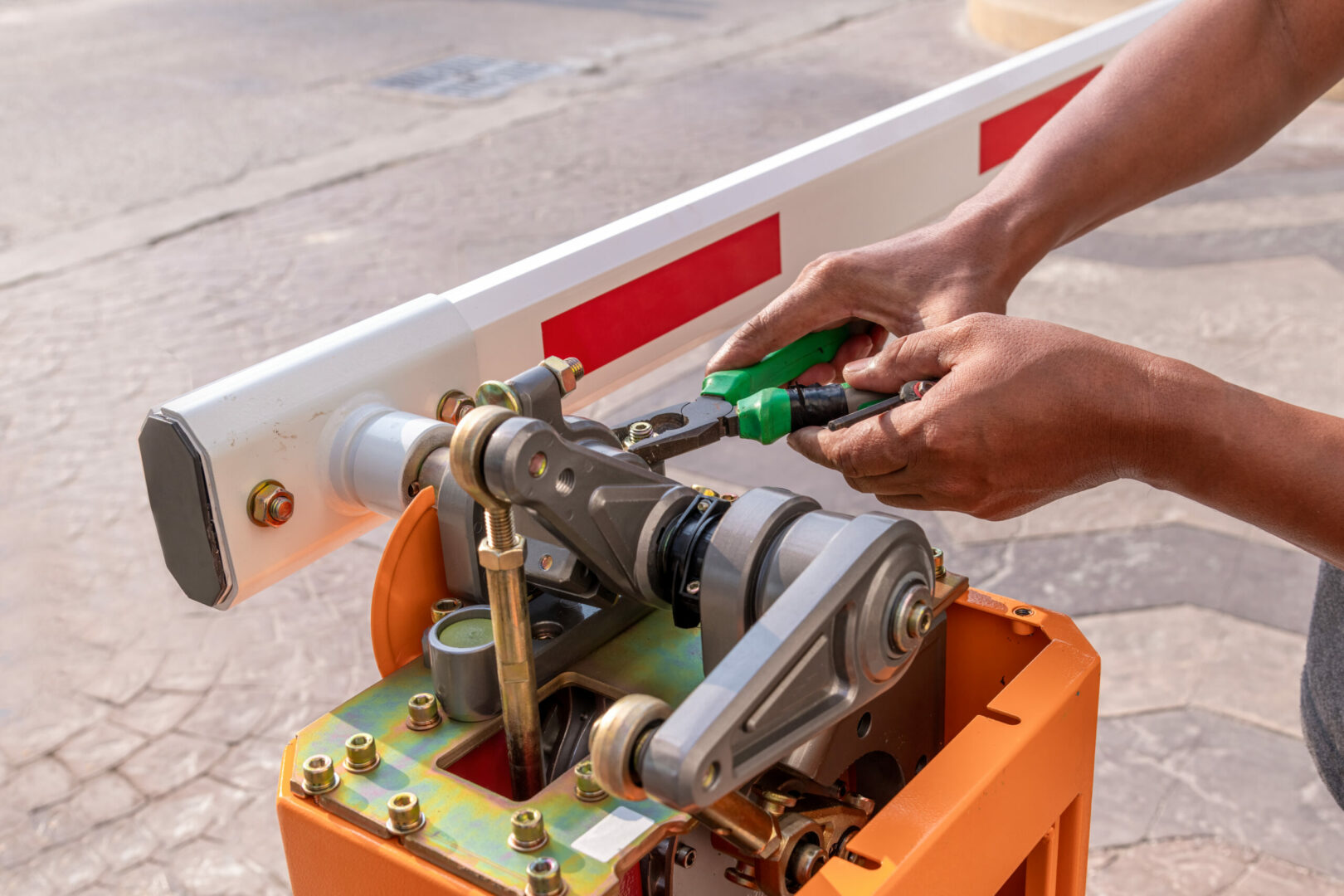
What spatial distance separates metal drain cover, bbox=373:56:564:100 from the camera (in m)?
6.19

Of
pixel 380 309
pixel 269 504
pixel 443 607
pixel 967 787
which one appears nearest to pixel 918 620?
pixel 967 787

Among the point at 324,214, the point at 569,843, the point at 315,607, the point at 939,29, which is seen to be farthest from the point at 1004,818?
the point at 939,29

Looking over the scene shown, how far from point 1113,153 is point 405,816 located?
100cm

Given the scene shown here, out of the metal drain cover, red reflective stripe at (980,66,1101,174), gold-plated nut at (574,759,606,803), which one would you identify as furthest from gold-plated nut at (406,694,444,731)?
the metal drain cover

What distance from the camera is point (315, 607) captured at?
2.75 meters

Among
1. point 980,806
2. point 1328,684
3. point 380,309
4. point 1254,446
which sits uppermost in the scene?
point 1254,446

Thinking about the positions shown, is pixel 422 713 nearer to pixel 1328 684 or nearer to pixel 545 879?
pixel 545 879

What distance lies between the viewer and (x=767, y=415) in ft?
3.39

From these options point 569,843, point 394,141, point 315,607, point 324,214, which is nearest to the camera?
point 569,843

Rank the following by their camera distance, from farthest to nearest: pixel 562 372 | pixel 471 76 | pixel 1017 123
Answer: pixel 471 76
pixel 1017 123
pixel 562 372

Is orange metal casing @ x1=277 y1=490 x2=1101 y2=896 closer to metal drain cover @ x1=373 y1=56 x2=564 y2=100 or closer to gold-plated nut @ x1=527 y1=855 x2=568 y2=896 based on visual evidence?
gold-plated nut @ x1=527 y1=855 x2=568 y2=896

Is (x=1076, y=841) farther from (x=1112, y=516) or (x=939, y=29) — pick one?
(x=939, y=29)

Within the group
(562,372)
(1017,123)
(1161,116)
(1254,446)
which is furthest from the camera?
(1017,123)

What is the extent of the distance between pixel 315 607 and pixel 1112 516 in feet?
5.86
